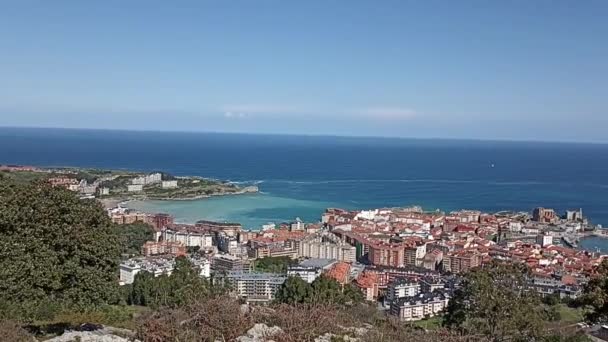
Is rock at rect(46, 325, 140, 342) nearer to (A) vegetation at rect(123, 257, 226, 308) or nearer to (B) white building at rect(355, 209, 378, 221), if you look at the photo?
(A) vegetation at rect(123, 257, 226, 308)

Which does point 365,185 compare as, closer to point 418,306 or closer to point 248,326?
point 418,306

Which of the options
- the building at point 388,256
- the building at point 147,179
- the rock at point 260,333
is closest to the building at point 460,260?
the building at point 388,256

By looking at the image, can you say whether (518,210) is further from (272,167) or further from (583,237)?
(272,167)

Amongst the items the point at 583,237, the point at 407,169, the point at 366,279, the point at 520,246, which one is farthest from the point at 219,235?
the point at 407,169

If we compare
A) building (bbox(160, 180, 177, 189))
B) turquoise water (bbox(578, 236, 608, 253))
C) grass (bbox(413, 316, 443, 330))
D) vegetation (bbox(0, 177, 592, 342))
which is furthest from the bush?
building (bbox(160, 180, 177, 189))

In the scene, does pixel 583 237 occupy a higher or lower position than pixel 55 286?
lower

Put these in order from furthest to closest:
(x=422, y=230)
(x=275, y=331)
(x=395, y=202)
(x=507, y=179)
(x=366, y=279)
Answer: (x=507, y=179) → (x=395, y=202) → (x=422, y=230) → (x=366, y=279) → (x=275, y=331)
